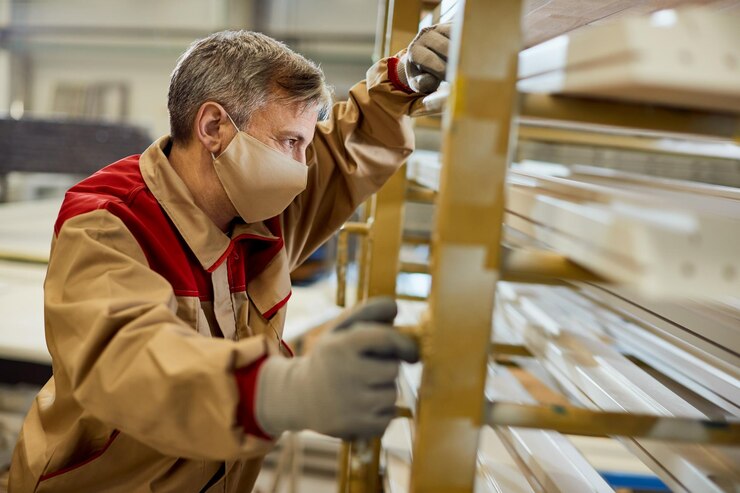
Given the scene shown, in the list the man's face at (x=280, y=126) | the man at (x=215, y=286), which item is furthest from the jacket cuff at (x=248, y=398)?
the man's face at (x=280, y=126)

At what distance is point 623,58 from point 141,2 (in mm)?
8415

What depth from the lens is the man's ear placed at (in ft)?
4.58

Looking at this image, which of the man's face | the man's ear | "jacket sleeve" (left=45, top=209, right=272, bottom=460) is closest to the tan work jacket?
"jacket sleeve" (left=45, top=209, right=272, bottom=460)

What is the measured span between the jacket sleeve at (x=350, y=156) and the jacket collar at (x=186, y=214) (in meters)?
0.42

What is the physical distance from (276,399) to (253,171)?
67cm

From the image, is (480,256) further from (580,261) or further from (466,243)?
(580,261)

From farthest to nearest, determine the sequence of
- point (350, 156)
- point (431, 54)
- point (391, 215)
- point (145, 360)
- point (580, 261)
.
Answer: point (391, 215) < point (350, 156) < point (431, 54) < point (145, 360) < point (580, 261)

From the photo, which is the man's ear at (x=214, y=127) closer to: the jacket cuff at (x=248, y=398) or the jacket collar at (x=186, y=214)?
the jacket collar at (x=186, y=214)

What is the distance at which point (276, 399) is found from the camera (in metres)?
0.84

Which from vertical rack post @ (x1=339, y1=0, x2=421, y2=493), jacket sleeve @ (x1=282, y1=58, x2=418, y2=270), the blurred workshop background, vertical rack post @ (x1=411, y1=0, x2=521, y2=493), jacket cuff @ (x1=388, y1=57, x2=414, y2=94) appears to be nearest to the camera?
the blurred workshop background

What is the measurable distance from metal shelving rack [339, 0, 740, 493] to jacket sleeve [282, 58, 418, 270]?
35.2 inches

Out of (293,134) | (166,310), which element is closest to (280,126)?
(293,134)

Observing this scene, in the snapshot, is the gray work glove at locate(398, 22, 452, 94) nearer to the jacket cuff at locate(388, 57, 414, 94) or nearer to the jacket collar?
the jacket cuff at locate(388, 57, 414, 94)

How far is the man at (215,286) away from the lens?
0.85m
